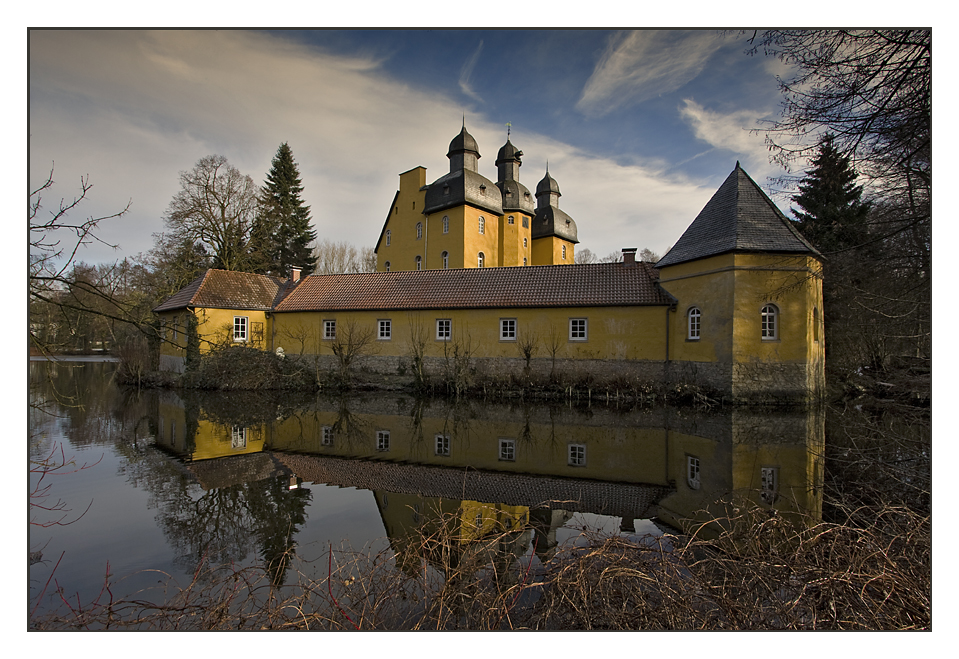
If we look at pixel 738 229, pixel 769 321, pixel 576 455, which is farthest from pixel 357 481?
pixel 738 229

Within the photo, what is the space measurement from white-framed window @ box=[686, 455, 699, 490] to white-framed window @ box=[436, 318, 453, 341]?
11.7 metres

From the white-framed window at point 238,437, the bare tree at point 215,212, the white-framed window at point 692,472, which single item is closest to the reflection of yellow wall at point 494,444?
the white-framed window at point 692,472

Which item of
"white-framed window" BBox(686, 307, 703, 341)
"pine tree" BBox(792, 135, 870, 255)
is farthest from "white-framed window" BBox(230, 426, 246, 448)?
"white-framed window" BBox(686, 307, 703, 341)

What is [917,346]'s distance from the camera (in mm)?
3816

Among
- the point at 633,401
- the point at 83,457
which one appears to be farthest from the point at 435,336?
the point at 83,457

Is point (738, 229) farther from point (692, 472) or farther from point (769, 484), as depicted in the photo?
point (769, 484)

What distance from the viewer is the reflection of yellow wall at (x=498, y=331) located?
53.6 feet

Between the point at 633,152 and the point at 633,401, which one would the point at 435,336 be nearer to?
the point at 633,401

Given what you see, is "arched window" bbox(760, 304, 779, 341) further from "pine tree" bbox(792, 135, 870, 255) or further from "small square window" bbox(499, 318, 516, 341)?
"small square window" bbox(499, 318, 516, 341)

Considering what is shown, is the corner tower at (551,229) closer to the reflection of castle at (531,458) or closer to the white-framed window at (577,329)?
the white-framed window at (577,329)

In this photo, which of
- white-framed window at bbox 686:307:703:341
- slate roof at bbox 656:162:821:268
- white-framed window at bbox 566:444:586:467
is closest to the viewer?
white-framed window at bbox 566:444:586:467

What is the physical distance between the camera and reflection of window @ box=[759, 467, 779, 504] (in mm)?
5699

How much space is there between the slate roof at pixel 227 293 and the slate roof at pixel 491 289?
1088 mm
